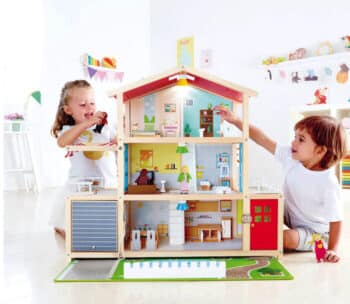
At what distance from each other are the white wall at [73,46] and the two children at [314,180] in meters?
2.85

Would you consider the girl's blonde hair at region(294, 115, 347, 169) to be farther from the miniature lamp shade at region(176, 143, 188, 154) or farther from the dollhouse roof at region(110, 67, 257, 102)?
the miniature lamp shade at region(176, 143, 188, 154)

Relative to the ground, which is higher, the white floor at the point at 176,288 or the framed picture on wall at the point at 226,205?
the framed picture on wall at the point at 226,205

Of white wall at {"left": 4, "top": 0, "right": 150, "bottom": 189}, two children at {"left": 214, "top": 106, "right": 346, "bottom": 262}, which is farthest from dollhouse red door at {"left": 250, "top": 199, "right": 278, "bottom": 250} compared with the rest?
white wall at {"left": 4, "top": 0, "right": 150, "bottom": 189}

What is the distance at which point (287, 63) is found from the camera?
145 inches

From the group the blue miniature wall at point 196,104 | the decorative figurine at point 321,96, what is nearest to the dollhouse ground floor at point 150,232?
the blue miniature wall at point 196,104

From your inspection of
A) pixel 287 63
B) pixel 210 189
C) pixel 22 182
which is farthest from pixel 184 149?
pixel 22 182

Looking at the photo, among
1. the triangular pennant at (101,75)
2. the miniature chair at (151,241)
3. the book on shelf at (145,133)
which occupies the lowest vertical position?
the miniature chair at (151,241)

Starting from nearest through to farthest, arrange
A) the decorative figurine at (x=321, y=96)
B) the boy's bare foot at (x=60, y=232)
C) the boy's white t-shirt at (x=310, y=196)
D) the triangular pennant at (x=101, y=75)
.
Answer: the boy's white t-shirt at (x=310, y=196), the boy's bare foot at (x=60, y=232), the decorative figurine at (x=321, y=96), the triangular pennant at (x=101, y=75)

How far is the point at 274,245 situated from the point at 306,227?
217 millimetres

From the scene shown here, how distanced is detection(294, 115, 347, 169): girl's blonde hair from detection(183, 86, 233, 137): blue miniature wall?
338 mm

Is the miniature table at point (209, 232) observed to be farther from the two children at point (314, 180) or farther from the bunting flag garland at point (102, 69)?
the bunting flag garland at point (102, 69)

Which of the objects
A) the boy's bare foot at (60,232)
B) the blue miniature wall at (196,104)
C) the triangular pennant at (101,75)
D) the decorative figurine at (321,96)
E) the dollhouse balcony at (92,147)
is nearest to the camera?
the dollhouse balcony at (92,147)

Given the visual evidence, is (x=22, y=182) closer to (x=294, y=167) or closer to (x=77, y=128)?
(x=77, y=128)

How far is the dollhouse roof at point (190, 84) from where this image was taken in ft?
5.27
